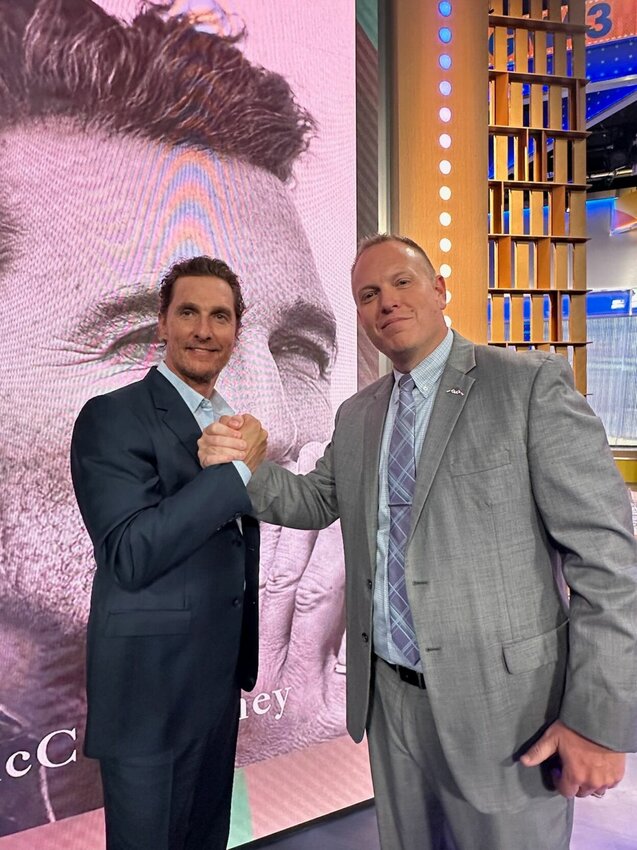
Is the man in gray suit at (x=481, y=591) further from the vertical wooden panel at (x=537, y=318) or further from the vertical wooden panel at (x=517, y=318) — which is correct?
the vertical wooden panel at (x=537, y=318)

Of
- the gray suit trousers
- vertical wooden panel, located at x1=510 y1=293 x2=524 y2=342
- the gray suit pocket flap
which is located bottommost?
the gray suit trousers

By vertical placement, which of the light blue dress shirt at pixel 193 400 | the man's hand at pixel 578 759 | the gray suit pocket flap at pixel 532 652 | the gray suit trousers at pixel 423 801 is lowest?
the gray suit trousers at pixel 423 801

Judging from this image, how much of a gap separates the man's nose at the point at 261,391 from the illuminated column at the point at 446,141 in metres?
0.86

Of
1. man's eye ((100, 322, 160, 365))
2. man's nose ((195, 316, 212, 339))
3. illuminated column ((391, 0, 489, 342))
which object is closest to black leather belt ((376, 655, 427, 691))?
man's nose ((195, 316, 212, 339))

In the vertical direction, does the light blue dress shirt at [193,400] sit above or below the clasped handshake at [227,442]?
above

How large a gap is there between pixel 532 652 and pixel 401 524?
397 millimetres

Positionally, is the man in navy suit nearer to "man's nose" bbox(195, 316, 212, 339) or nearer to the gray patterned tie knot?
"man's nose" bbox(195, 316, 212, 339)

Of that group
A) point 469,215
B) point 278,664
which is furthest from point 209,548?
point 469,215

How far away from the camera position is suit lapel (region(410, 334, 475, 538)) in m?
1.49

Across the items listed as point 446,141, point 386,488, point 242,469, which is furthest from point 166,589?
point 446,141

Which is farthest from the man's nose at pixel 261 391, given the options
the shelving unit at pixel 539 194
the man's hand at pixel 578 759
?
the shelving unit at pixel 539 194

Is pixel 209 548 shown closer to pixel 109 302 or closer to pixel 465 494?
pixel 465 494

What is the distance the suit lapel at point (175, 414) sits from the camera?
5.33 feet

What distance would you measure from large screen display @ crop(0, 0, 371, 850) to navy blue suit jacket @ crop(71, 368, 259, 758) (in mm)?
501
